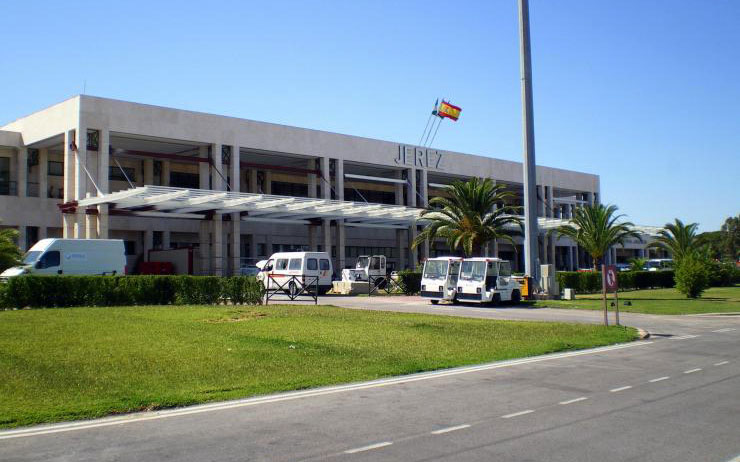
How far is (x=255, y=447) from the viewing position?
671 centimetres

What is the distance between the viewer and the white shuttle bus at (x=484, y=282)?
1180 inches

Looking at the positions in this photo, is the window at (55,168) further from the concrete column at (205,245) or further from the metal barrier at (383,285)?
the metal barrier at (383,285)

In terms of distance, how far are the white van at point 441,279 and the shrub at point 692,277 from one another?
45.8ft

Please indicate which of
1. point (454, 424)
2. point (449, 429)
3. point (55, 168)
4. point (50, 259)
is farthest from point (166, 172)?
point (449, 429)

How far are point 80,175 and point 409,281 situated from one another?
70.1 ft

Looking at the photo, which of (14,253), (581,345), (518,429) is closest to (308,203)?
(14,253)

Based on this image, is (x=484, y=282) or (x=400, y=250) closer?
(x=484, y=282)

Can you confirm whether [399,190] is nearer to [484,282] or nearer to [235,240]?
[235,240]

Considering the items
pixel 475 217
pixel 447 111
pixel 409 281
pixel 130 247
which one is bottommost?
pixel 409 281

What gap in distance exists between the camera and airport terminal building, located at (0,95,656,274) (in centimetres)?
4103

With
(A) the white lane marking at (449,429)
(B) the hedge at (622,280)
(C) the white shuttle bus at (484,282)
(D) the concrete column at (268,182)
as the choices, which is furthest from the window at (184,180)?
(A) the white lane marking at (449,429)

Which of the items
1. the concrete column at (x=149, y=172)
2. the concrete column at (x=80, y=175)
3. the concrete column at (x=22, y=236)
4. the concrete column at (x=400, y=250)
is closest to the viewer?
the concrete column at (x=80, y=175)

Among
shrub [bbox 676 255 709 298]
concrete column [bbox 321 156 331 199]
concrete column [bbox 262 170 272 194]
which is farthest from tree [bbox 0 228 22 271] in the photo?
concrete column [bbox 262 170 272 194]

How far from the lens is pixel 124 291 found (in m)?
22.8
